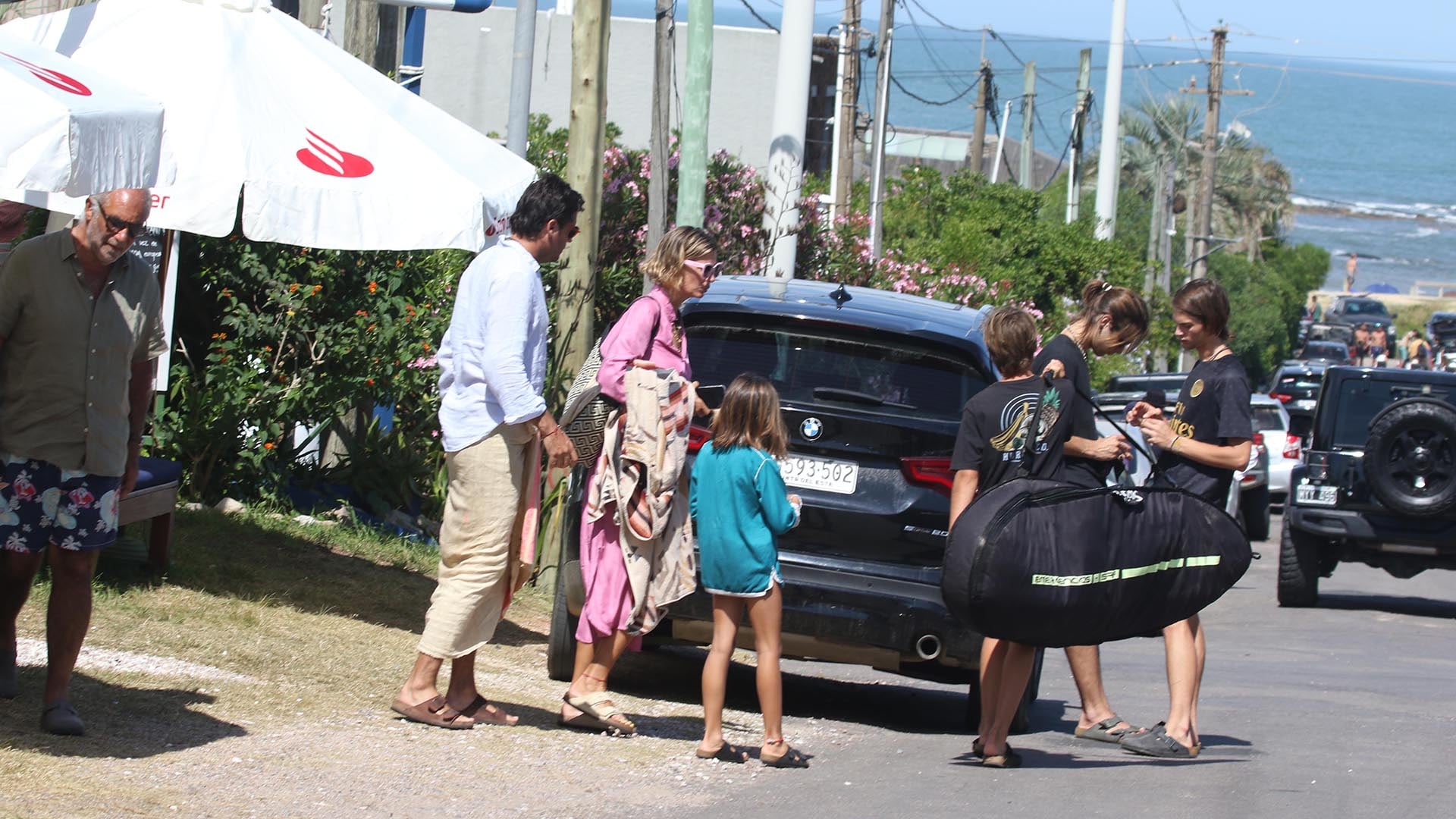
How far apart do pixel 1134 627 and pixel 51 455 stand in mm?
3899

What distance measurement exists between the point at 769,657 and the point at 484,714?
111 centimetres

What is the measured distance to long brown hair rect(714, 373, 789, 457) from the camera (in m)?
6.60

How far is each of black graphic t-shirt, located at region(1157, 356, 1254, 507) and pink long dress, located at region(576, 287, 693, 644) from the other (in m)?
2.16

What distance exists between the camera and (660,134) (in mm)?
12695

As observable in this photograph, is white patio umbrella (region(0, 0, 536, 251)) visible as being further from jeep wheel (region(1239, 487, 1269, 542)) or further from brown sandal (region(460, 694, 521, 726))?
jeep wheel (region(1239, 487, 1269, 542))

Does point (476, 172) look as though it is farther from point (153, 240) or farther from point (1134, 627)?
point (1134, 627)

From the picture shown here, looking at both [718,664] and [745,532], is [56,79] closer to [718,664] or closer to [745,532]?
[745,532]

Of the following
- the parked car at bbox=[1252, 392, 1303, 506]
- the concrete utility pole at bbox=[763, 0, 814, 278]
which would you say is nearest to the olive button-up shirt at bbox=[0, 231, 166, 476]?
the concrete utility pole at bbox=[763, 0, 814, 278]

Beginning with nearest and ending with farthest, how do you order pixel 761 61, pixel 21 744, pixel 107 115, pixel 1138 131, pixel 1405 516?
pixel 21 744
pixel 107 115
pixel 1405 516
pixel 761 61
pixel 1138 131

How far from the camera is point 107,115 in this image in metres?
6.20

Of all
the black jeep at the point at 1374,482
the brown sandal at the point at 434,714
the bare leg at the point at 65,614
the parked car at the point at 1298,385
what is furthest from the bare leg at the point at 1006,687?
the parked car at the point at 1298,385

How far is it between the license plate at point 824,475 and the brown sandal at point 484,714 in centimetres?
A: 145

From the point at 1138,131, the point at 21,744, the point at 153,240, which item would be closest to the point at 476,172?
the point at 153,240

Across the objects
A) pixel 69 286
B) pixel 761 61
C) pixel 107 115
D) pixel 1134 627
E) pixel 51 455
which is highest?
pixel 761 61
